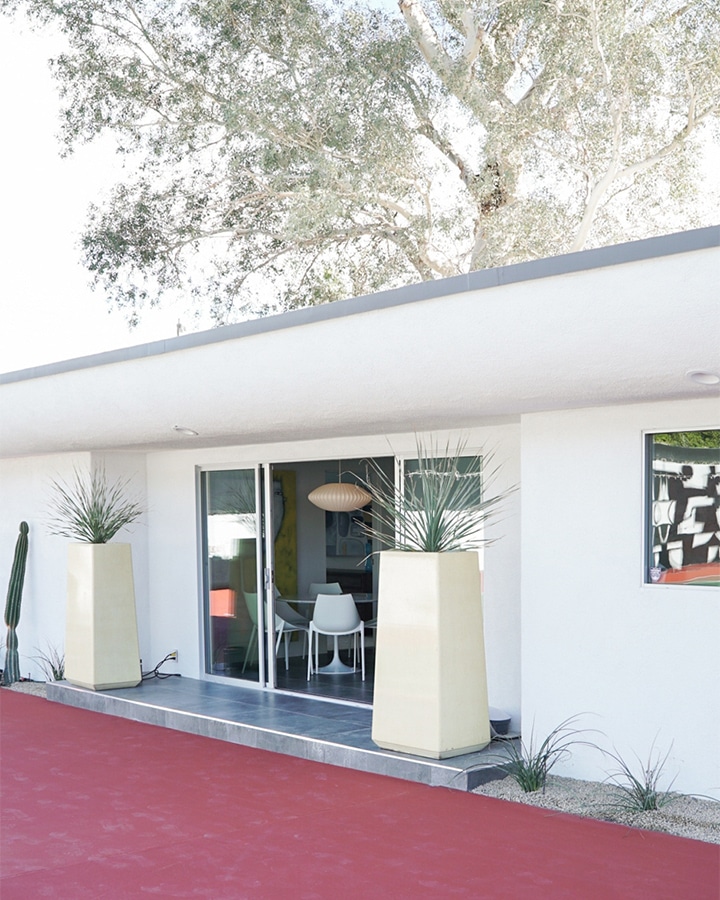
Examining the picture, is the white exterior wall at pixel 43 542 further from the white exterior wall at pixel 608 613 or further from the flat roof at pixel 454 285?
the white exterior wall at pixel 608 613

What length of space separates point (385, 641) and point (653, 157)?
10.1 meters

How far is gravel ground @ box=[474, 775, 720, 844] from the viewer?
555 centimetres

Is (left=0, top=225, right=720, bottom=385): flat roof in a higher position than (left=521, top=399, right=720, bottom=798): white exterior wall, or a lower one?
higher

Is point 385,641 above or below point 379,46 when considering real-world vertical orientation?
below

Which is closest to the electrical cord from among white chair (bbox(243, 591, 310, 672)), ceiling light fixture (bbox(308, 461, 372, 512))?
white chair (bbox(243, 591, 310, 672))

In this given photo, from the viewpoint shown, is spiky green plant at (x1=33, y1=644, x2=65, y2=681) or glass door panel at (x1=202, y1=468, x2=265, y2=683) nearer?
glass door panel at (x1=202, y1=468, x2=265, y2=683)

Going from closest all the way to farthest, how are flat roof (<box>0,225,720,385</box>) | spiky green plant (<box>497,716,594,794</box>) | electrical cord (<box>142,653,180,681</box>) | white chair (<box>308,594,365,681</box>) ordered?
flat roof (<box>0,225,720,385</box>) → spiky green plant (<box>497,716,594,794</box>) → white chair (<box>308,594,365,681</box>) → electrical cord (<box>142,653,180,681</box>)

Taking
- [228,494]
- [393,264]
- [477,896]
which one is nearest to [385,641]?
[477,896]

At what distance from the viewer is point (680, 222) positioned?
15.7 meters

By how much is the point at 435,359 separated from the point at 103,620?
5.41m

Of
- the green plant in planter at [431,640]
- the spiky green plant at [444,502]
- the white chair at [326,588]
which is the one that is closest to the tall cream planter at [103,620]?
the white chair at [326,588]

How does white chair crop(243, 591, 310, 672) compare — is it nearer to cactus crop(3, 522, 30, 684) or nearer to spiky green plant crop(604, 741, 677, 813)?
cactus crop(3, 522, 30, 684)

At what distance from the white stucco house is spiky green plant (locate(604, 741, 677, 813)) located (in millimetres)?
82

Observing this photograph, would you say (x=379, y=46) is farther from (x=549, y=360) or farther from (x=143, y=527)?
(x=549, y=360)
